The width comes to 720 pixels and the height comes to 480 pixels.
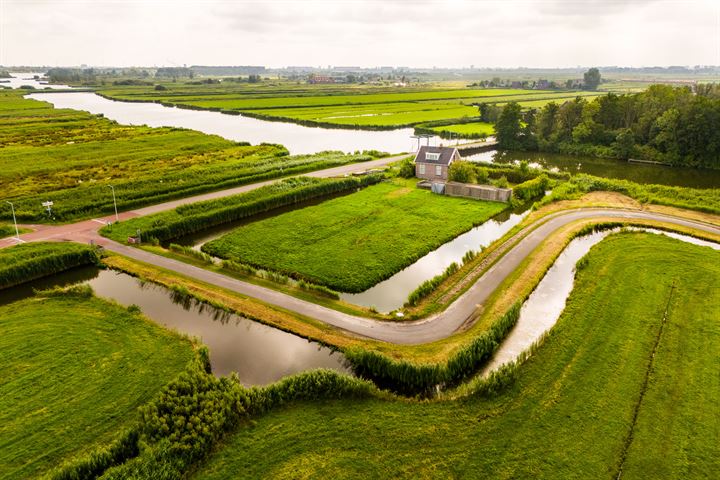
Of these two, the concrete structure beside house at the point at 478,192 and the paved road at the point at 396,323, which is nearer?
the paved road at the point at 396,323

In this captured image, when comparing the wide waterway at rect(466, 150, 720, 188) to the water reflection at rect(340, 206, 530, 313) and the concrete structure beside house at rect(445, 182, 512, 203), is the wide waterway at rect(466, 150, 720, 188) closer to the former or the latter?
the concrete structure beside house at rect(445, 182, 512, 203)

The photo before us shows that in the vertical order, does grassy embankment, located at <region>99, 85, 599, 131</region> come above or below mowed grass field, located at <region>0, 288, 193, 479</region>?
above

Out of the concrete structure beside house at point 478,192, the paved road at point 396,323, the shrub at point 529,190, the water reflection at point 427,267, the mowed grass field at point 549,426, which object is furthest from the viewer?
the shrub at point 529,190

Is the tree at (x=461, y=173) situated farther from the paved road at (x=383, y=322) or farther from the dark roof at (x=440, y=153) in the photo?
the paved road at (x=383, y=322)

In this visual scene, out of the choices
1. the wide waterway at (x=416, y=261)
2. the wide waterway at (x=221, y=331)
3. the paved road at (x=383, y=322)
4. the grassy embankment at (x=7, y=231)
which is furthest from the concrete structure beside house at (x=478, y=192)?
the grassy embankment at (x=7, y=231)

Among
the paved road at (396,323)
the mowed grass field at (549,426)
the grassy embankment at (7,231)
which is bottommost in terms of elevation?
the mowed grass field at (549,426)

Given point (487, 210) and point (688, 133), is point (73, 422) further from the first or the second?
point (688, 133)

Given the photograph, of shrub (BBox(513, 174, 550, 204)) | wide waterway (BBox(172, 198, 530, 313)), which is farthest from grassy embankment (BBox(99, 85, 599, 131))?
wide waterway (BBox(172, 198, 530, 313))
